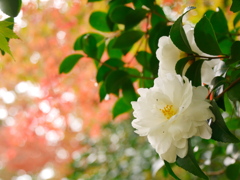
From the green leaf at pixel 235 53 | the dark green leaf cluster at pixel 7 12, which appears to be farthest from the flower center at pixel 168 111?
the dark green leaf cluster at pixel 7 12

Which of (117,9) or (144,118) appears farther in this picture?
(117,9)

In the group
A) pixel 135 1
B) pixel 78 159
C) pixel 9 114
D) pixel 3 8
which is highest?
pixel 3 8

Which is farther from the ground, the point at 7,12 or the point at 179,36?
the point at 7,12

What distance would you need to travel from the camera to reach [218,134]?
45 centimetres

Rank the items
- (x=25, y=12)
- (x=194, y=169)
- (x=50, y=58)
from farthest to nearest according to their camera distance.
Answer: (x=50, y=58)
(x=25, y=12)
(x=194, y=169)

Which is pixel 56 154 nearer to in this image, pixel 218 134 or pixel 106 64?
pixel 106 64

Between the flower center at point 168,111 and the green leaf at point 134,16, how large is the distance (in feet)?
0.99

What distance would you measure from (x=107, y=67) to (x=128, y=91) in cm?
8

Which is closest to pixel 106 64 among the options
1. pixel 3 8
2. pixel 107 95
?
pixel 107 95

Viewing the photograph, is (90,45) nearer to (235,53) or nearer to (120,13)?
(120,13)

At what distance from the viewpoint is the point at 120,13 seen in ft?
2.35

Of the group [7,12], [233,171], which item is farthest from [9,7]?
[233,171]

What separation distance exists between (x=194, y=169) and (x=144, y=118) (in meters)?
0.10

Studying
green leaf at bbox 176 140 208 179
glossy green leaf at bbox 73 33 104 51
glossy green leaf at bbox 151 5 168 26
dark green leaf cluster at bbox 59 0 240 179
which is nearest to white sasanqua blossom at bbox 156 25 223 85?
dark green leaf cluster at bbox 59 0 240 179
